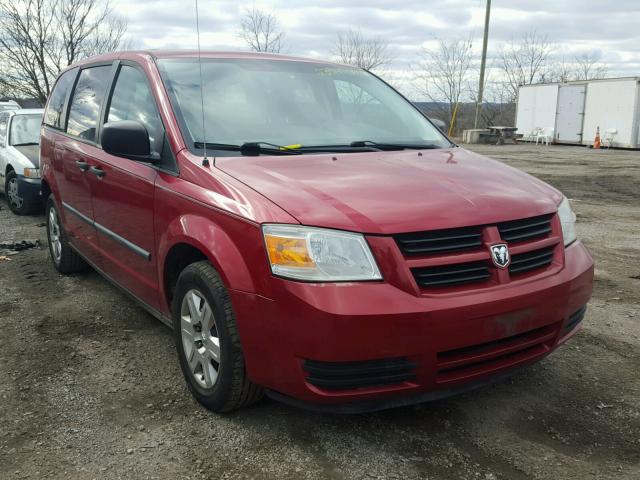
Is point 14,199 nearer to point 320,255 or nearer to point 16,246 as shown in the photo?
point 16,246

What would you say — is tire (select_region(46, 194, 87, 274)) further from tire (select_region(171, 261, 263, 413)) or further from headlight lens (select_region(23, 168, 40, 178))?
headlight lens (select_region(23, 168, 40, 178))

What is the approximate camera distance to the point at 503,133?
1142 inches

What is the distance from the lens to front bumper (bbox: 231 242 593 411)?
7.55 ft

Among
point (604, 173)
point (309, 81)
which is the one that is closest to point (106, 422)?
point (309, 81)

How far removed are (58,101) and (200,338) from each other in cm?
345

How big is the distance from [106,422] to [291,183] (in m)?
1.45

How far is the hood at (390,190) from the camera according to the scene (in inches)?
96.7

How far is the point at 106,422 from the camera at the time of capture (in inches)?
114

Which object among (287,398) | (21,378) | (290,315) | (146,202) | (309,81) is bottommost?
(21,378)

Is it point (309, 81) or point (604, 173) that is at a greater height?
point (309, 81)

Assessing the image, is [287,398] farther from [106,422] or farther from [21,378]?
[21,378]

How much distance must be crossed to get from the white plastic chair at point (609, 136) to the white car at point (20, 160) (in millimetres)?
22431

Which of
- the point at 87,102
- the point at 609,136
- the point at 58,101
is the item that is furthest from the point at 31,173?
the point at 609,136

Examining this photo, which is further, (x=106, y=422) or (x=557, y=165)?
(x=557, y=165)
